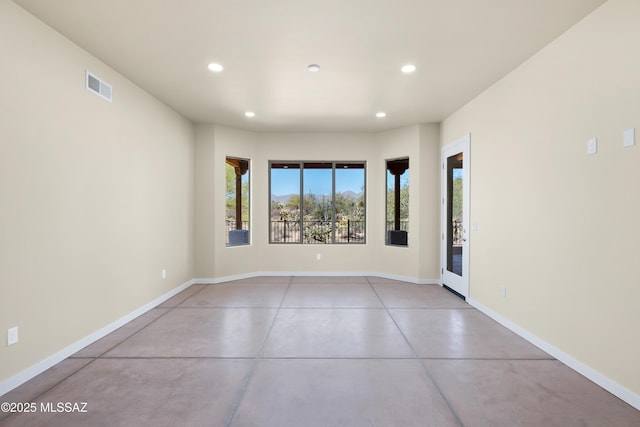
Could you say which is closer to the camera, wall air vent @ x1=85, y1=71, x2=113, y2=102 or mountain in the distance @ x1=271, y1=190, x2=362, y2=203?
wall air vent @ x1=85, y1=71, x2=113, y2=102

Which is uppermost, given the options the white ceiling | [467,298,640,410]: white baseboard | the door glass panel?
the white ceiling

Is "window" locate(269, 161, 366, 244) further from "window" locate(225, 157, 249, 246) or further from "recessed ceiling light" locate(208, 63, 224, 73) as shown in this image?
"recessed ceiling light" locate(208, 63, 224, 73)

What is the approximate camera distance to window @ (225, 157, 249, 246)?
Result: 6145 mm

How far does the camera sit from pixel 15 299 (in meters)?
2.36

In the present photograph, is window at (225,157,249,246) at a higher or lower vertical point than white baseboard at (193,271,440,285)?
higher

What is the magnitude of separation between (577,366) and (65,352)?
438cm

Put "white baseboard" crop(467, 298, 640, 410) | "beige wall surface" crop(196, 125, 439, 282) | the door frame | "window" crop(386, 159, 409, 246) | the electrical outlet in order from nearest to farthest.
A: "white baseboard" crop(467, 298, 640, 410)
the electrical outlet
the door frame
"beige wall surface" crop(196, 125, 439, 282)
"window" crop(386, 159, 409, 246)

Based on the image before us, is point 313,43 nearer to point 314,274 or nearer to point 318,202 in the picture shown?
point 318,202

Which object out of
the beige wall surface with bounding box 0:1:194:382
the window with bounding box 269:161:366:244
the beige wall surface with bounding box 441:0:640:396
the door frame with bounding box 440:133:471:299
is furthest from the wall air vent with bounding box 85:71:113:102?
the door frame with bounding box 440:133:471:299

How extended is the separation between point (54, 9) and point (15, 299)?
2230mm

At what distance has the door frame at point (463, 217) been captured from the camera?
4.53m

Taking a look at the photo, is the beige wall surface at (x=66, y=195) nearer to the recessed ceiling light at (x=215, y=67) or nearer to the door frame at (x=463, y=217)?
the recessed ceiling light at (x=215, y=67)

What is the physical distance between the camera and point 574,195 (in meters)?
2.65

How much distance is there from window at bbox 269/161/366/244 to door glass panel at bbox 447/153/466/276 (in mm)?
1738
